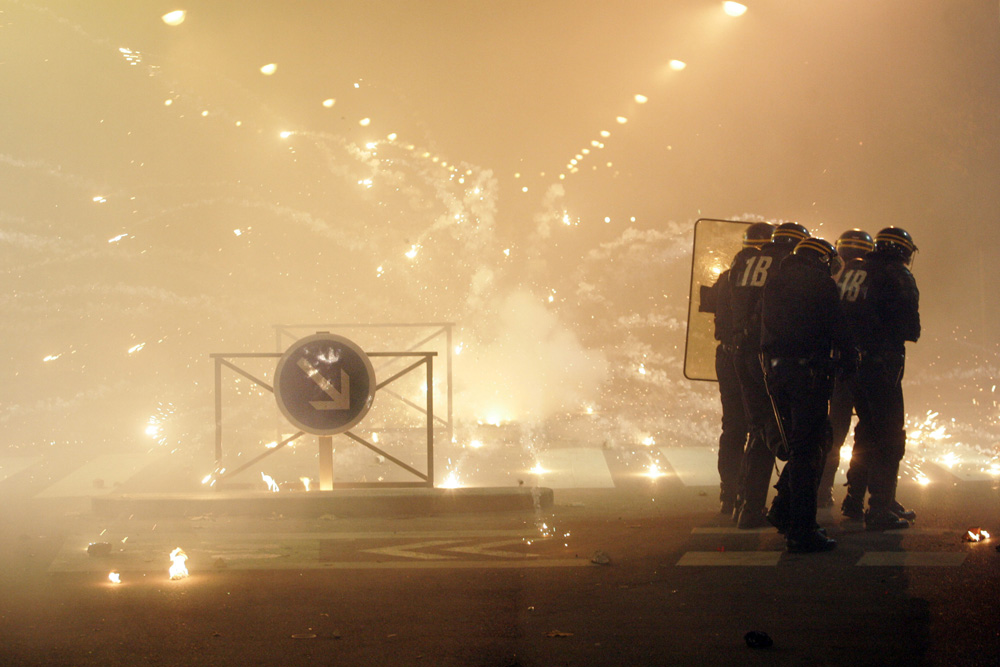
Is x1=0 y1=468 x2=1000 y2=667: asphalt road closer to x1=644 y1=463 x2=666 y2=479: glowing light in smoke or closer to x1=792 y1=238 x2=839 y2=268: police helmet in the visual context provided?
x1=644 y1=463 x2=666 y2=479: glowing light in smoke

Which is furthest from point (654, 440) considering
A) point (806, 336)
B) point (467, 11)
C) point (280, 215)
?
point (280, 215)

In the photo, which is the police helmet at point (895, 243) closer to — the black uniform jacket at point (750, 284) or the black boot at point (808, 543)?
the black uniform jacket at point (750, 284)

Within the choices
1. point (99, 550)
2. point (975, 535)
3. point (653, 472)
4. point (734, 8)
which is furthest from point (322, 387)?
point (734, 8)

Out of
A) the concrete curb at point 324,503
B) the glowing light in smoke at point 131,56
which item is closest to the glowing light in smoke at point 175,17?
the glowing light in smoke at point 131,56

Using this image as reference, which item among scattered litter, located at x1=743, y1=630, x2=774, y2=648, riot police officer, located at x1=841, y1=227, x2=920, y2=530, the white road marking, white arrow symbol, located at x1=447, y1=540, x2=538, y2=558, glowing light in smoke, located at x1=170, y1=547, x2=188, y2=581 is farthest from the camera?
riot police officer, located at x1=841, y1=227, x2=920, y2=530

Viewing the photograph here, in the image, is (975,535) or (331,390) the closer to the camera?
(975,535)

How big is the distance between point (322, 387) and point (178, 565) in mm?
1821

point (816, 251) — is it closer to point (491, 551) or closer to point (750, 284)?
point (750, 284)

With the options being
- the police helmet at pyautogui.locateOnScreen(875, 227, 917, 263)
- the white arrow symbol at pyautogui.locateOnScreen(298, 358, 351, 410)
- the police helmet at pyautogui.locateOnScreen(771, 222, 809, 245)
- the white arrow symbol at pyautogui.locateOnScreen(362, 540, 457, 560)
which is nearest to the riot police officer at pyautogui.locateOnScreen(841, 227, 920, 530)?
the police helmet at pyautogui.locateOnScreen(875, 227, 917, 263)

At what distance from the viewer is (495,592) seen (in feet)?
15.0

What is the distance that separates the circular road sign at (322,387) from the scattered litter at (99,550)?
1.53 meters

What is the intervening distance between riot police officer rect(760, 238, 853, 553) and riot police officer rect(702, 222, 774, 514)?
77 cm

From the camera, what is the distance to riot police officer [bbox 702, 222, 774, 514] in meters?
6.01

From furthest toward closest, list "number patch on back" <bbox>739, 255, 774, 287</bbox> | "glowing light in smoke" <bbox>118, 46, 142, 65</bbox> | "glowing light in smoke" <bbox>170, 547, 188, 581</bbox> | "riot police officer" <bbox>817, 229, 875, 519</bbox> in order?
"glowing light in smoke" <bbox>118, 46, 142, 65</bbox> → "riot police officer" <bbox>817, 229, 875, 519</bbox> → "number patch on back" <bbox>739, 255, 774, 287</bbox> → "glowing light in smoke" <bbox>170, 547, 188, 581</bbox>
